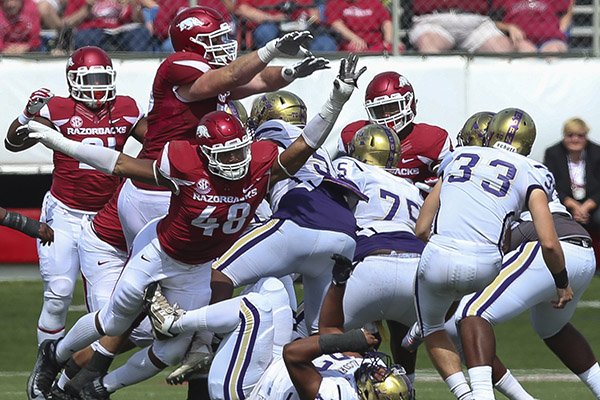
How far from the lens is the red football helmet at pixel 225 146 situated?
602 cm

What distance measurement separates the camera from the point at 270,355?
606 cm

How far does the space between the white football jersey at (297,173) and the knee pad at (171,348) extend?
38.1 inches

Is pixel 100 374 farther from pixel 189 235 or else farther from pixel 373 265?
pixel 373 265

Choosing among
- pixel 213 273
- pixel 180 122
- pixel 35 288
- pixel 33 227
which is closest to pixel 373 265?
pixel 213 273

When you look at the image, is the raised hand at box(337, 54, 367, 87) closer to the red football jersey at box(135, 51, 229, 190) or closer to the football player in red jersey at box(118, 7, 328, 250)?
the football player in red jersey at box(118, 7, 328, 250)

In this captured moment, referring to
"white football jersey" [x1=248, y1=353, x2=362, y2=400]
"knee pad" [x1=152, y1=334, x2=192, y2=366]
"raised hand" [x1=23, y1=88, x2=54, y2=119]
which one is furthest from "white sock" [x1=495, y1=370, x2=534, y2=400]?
"raised hand" [x1=23, y1=88, x2=54, y2=119]

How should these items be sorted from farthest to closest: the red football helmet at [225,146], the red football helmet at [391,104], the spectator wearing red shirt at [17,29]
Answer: the spectator wearing red shirt at [17,29] → the red football helmet at [391,104] → the red football helmet at [225,146]

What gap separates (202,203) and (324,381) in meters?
1.08

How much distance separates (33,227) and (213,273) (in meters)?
1.30

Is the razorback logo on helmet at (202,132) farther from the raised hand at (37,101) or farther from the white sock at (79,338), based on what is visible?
the raised hand at (37,101)

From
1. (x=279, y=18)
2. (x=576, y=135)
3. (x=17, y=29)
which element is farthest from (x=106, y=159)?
(x=17, y=29)

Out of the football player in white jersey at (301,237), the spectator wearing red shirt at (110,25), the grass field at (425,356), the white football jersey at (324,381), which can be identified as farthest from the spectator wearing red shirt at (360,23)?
the white football jersey at (324,381)

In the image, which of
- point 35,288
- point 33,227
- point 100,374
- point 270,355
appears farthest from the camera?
point 35,288

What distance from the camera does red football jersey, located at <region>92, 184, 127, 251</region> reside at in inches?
281
